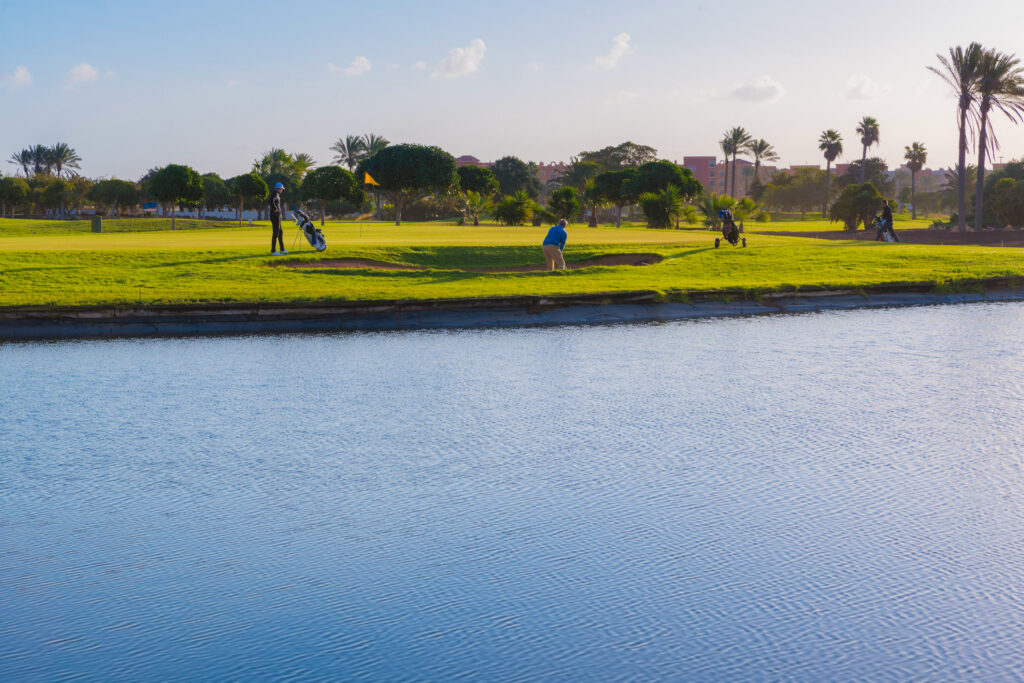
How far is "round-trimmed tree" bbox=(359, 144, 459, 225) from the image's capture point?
2940 inches

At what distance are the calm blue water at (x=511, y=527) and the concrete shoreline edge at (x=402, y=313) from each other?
4473 mm

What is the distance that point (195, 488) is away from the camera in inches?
266

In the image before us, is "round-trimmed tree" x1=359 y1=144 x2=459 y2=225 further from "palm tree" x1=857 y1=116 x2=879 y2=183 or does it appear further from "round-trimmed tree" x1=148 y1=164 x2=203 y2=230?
"palm tree" x1=857 y1=116 x2=879 y2=183

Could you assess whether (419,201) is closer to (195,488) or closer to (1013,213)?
(1013,213)

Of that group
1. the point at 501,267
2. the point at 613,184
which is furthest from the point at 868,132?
the point at 501,267

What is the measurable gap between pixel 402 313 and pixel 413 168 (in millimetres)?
58997

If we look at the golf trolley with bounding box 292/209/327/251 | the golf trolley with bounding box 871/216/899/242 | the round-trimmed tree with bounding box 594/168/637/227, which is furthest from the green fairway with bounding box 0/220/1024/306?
the round-trimmed tree with bounding box 594/168/637/227

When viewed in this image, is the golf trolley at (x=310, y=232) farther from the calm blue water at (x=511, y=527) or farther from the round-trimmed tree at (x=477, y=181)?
the round-trimmed tree at (x=477, y=181)

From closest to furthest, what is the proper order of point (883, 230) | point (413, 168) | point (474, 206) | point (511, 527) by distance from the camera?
point (511, 527) → point (883, 230) → point (413, 168) → point (474, 206)

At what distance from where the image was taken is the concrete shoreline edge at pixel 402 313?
52.2 feet

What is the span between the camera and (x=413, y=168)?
7475 centimetres

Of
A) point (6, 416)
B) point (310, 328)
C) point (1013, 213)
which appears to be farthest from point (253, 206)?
point (6, 416)

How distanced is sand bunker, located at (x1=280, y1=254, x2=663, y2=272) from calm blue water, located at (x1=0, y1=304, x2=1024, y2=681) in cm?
1302

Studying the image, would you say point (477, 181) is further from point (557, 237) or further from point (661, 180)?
point (557, 237)
